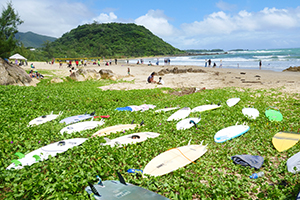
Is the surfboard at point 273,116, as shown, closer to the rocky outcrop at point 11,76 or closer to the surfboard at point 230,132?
the surfboard at point 230,132

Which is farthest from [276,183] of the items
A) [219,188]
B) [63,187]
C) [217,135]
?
[63,187]

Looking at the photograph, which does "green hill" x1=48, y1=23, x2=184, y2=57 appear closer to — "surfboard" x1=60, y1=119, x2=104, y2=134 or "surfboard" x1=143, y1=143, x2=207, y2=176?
"surfboard" x1=60, y1=119, x2=104, y2=134

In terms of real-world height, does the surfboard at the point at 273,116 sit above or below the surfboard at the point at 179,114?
below

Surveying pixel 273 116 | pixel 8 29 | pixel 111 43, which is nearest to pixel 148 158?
pixel 273 116

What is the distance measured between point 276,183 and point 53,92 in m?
10.0

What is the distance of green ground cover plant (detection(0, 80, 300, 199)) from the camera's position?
3.10 metres

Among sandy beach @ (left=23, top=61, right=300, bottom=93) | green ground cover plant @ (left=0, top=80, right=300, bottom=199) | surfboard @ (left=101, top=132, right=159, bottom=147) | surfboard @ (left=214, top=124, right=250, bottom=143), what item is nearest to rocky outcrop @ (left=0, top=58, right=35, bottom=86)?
green ground cover plant @ (left=0, top=80, right=300, bottom=199)

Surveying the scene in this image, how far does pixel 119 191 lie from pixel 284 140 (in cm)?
469

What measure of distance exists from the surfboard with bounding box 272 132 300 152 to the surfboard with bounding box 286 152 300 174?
467 millimetres

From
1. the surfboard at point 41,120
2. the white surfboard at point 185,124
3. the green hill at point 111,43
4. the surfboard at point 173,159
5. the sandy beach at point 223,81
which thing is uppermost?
the green hill at point 111,43

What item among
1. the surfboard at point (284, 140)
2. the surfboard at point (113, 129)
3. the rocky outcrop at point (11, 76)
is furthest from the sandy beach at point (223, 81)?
the surfboard at point (284, 140)

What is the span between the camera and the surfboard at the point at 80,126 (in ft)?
18.5

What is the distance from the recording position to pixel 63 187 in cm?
297

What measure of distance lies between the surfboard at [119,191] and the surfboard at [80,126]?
294 cm
